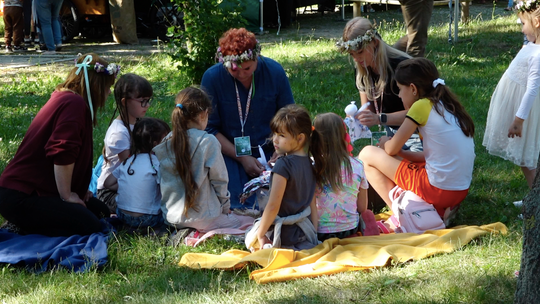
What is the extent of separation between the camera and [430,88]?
157 inches

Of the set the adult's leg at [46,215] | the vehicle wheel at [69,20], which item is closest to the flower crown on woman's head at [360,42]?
the adult's leg at [46,215]

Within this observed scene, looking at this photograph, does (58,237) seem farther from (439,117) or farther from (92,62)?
(439,117)

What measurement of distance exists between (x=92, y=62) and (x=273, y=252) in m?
1.72

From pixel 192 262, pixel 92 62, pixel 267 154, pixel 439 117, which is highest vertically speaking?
pixel 92 62

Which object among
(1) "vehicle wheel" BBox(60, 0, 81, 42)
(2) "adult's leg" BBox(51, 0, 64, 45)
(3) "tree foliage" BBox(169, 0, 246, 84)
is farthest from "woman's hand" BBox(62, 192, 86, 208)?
(1) "vehicle wheel" BBox(60, 0, 81, 42)

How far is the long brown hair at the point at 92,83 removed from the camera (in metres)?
3.90

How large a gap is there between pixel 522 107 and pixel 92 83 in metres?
2.87

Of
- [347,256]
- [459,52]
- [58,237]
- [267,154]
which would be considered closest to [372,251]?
[347,256]

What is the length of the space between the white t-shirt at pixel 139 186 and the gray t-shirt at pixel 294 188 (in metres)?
0.96

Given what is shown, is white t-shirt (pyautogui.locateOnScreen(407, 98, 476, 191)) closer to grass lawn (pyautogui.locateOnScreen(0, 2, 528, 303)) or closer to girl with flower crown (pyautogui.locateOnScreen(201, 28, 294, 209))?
→ grass lawn (pyautogui.locateOnScreen(0, 2, 528, 303))

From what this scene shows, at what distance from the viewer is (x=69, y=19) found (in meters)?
12.0

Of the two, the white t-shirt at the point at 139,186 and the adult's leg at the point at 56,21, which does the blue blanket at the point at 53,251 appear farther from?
the adult's leg at the point at 56,21

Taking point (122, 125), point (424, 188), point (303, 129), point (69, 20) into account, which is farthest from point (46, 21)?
point (424, 188)

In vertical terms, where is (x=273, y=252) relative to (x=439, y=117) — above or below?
below
